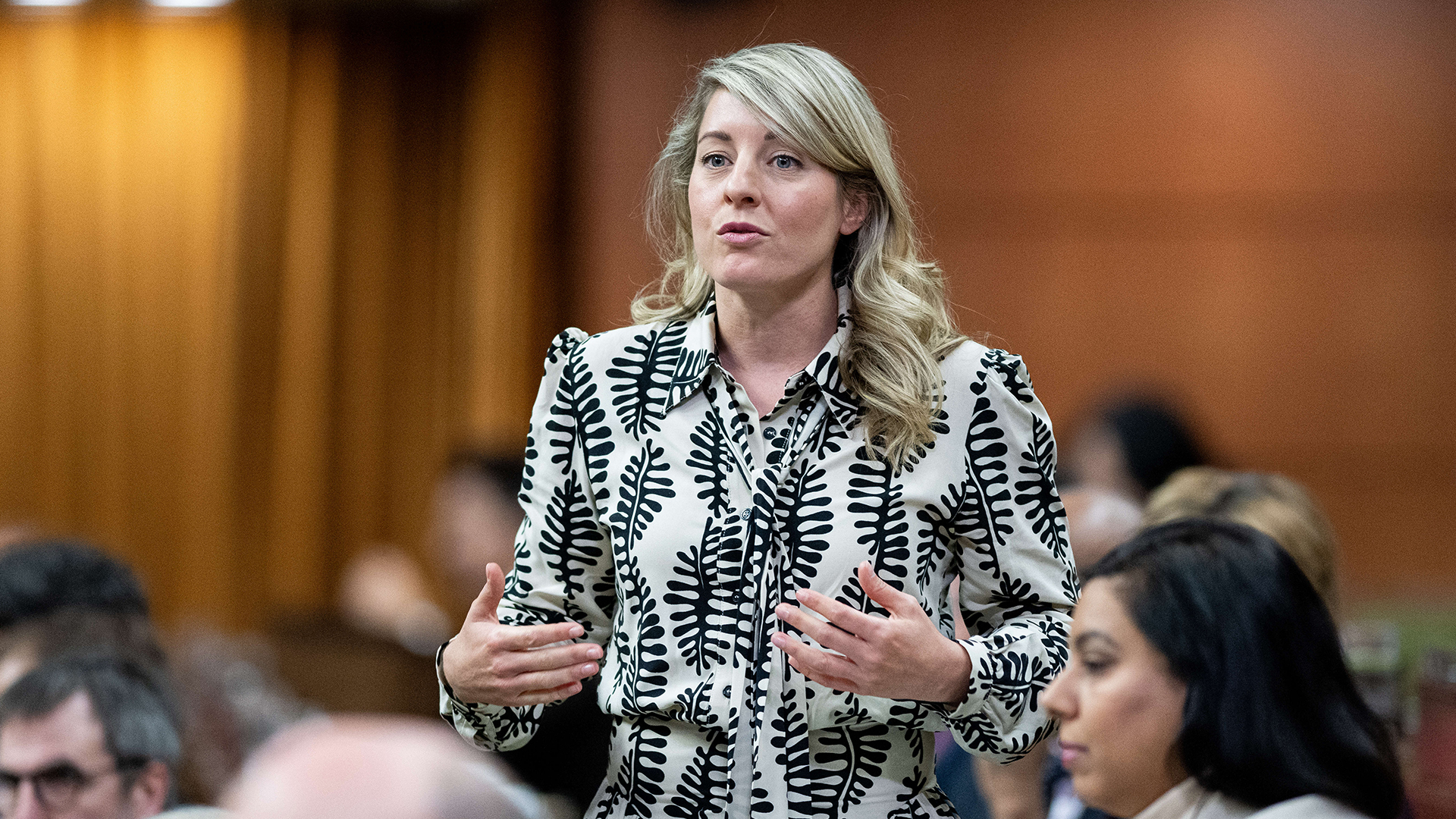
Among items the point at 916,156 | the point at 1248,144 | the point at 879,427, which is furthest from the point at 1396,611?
the point at 879,427

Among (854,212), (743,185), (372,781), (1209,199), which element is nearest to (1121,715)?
(854,212)

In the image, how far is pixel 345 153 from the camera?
6492 millimetres

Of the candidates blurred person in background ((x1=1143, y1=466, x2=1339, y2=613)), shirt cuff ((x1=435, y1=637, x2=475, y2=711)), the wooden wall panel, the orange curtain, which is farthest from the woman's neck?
the orange curtain

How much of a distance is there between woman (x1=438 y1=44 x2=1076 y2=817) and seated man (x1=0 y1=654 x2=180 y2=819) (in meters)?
0.95

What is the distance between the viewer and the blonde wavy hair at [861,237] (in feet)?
4.82

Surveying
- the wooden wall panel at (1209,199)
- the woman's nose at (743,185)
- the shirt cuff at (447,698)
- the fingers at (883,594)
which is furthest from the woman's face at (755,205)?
the wooden wall panel at (1209,199)

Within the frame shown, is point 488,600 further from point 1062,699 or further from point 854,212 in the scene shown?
point 1062,699

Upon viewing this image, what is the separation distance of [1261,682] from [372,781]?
113 centimetres

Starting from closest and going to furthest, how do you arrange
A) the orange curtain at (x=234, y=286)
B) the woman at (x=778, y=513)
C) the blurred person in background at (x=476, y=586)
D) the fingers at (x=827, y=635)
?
the fingers at (x=827, y=635) < the woman at (x=778, y=513) < the blurred person in background at (x=476, y=586) < the orange curtain at (x=234, y=286)

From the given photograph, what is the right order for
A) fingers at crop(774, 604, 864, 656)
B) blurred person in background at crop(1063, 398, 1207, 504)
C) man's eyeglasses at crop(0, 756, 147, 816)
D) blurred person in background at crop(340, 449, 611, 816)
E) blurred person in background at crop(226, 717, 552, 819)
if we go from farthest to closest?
blurred person in background at crop(1063, 398, 1207, 504) < blurred person in background at crop(340, 449, 611, 816) < man's eyeglasses at crop(0, 756, 147, 816) < fingers at crop(774, 604, 864, 656) < blurred person in background at crop(226, 717, 552, 819)

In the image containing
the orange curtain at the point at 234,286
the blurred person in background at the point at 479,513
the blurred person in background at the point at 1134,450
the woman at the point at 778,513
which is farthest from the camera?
the orange curtain at the point at 234,286

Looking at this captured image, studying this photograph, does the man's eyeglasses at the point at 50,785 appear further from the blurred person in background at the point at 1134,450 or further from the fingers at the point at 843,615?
the blurred person in background at the point at 1134,450

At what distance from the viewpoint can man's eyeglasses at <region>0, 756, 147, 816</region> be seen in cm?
212

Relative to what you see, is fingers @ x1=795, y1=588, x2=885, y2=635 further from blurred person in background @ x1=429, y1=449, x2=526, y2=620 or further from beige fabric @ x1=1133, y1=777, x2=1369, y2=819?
blurred person in background @ x1=429, y1=449, x2=526, y2=620
